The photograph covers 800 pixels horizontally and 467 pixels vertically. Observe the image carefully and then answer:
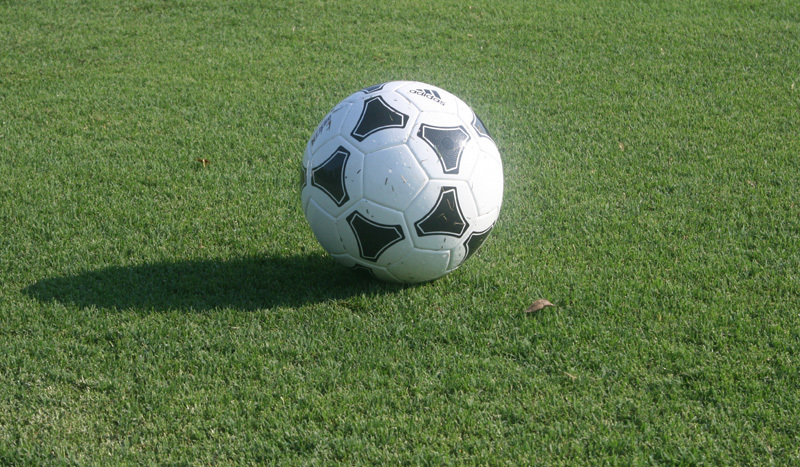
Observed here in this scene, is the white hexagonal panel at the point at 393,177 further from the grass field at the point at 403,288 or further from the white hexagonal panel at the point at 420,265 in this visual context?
the grass field at the point at 403,288

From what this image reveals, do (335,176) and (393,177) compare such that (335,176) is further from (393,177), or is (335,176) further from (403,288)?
(403,288)

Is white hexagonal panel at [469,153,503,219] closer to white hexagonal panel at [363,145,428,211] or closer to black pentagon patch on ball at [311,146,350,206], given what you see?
white hexagonal panel at [363,145,428,211]

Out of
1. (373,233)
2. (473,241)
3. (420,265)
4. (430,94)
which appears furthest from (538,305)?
(430,94)

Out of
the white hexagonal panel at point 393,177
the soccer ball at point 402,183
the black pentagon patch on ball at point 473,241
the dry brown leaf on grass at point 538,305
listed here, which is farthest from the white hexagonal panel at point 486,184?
the dry brown leaf on grass at point 538,305

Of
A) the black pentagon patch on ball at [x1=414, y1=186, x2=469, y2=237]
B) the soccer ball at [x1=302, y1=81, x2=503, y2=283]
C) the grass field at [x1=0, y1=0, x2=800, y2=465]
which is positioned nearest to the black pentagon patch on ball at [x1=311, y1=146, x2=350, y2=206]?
the soccer ball at [x1=302, y1=81, x2=503, y2=283]

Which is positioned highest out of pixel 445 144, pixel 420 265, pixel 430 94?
pixel 430 94

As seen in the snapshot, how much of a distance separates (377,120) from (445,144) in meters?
0.38

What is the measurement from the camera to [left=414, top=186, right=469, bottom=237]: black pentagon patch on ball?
154 inches

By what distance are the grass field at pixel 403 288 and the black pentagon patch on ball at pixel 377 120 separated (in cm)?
95

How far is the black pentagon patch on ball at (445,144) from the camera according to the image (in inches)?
155

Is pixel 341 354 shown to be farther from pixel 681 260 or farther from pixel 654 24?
pixel 654 24

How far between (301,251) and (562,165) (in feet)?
7.46

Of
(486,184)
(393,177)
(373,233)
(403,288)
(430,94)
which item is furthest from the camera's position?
(403,288)

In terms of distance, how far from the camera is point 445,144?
13.0 ft
